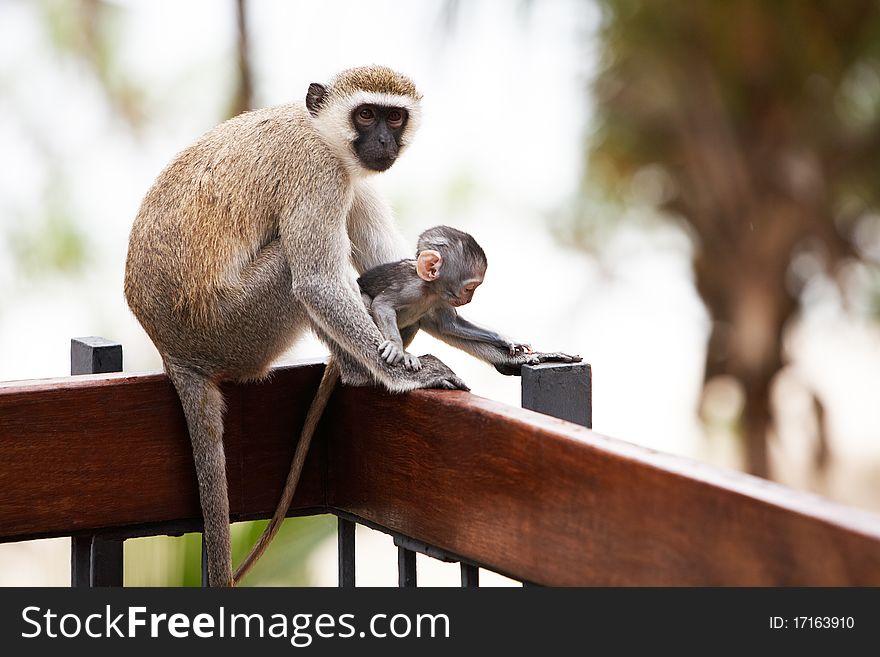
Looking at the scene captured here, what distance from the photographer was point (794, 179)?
275 inches

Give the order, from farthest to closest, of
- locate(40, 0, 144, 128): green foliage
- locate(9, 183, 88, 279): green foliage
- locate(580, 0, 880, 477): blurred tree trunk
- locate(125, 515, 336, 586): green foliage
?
locate(40, 0, 144, 128): green foliage, locate(9, 183, 88, 279): green foliage, locate(580, 0, 880, 477): blurred tree trunk, locate(125, 515, 336, 586): green foliage

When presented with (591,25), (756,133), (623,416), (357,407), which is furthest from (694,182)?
(357,407)

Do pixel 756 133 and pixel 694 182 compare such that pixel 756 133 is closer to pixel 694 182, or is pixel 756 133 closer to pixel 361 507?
pixel 694 182

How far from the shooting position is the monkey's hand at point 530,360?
5.75 feet

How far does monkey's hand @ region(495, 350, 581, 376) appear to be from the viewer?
5.75 feet

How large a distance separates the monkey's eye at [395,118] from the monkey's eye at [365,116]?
4 centimetres

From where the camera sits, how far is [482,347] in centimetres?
200

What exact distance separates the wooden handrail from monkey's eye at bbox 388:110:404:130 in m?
0.59

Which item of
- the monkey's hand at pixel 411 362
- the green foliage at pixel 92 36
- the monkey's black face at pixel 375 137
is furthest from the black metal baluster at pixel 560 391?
the green foliage at pixel 92 36

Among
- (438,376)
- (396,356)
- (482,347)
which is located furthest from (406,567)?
(482,347)

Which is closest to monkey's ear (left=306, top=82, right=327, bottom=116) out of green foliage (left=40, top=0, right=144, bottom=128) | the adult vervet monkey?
the adult vervet monkey

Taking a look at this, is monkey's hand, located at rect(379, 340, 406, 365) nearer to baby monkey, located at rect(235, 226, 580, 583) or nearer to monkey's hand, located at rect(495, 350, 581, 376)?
baby monkey, located at rect(235, 226, 580, 583)

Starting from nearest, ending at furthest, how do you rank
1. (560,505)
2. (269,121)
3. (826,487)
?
(560,505) < (269,121) < (826,487)

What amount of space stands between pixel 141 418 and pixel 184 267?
0.39 meters
